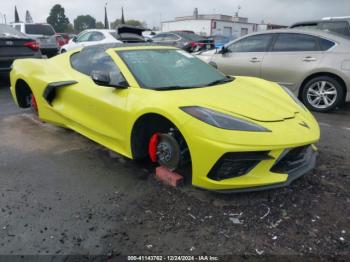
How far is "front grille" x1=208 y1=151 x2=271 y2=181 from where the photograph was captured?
271 centimetres

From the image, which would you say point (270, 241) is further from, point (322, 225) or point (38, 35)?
point (38, 35)

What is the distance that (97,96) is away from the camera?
12.3 feet

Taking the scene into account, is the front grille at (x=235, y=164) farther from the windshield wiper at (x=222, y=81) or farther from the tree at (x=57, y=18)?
the tree at (x=57, y=18)

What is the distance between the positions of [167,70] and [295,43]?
145 inches

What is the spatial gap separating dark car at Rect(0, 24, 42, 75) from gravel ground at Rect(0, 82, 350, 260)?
4867mm

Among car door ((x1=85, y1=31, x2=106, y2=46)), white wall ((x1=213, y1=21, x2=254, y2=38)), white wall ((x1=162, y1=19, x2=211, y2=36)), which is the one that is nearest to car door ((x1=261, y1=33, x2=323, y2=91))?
car door ((x1=85, y1=31, x2=106, y2=46))

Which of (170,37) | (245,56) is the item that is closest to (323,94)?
(245,56)

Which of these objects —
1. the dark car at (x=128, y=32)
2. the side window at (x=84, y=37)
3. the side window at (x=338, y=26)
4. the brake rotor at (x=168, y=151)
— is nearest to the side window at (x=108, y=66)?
the brake rotor at (x=168, y=151)

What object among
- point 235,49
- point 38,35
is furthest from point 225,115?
point 38,35

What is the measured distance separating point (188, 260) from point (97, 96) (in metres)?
2.13

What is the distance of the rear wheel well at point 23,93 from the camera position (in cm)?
527

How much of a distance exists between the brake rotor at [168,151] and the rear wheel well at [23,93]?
3006mm

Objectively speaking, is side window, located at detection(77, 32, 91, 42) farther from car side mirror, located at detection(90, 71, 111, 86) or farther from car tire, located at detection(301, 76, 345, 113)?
car side mirror, located at detection(90, 71, 111, 86)

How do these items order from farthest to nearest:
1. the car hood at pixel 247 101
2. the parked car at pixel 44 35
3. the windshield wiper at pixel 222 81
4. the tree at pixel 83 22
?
the tree at pixel 83 22 → the parked car at pixel 44 35 → the windshield wiper at pixel 222 81 → the car hood at pixel 247 101
